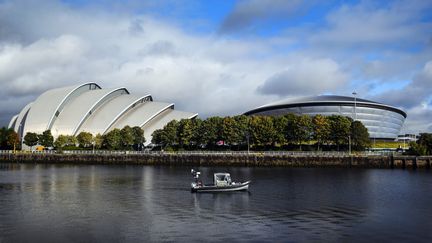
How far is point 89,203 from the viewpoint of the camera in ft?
87.2

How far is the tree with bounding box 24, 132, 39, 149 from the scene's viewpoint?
272ft

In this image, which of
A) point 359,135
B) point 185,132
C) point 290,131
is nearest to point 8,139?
point 185,132

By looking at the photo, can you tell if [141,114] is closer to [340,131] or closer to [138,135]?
[138,135]

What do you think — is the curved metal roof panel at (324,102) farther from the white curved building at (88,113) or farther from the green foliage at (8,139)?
the green foliage at (8,139)

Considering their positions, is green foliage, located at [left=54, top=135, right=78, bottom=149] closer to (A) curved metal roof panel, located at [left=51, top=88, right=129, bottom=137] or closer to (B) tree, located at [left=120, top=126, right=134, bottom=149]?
(A) curved metal roof panel, located at [left=51, top=88, right=129, bottom=137]

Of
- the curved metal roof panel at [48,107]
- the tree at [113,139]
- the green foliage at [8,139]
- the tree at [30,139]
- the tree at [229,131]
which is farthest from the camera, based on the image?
the curved metal roof panel at [48,107]

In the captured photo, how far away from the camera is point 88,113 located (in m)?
A: 88.6

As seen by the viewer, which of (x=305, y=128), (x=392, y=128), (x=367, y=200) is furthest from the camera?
(x=392, y=128)

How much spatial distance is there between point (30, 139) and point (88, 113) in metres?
12.3

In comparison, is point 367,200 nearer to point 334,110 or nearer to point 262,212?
point 262,212

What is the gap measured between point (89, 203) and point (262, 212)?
1082cm

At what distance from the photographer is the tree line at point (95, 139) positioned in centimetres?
8075

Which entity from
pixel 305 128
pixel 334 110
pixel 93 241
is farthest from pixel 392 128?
pixel 93 241

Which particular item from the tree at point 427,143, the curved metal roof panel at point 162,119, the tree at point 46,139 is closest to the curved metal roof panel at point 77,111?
the tree at point 46,139
